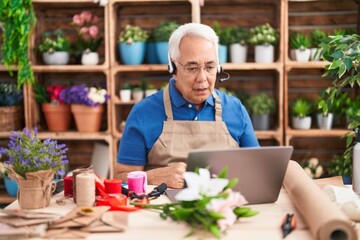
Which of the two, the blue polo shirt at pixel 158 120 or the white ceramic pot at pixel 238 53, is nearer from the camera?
the blue polo shirt at pixel 158 120

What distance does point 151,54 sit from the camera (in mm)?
3967

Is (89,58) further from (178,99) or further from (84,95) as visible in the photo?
(178,99)

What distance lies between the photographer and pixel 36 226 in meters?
1.47

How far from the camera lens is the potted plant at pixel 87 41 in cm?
395

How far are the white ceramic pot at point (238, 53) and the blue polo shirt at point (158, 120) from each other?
1.34 meters

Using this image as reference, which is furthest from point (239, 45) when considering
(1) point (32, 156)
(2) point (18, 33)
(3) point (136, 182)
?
(1) point (32, 156)

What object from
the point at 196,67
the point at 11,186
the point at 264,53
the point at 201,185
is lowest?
the point at 11,186

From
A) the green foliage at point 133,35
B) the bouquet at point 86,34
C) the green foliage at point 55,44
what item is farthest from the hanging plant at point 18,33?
the green foliage at point 133,35

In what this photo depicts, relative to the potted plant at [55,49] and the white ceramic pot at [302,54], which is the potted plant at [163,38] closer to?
the potted plant at [55,49]

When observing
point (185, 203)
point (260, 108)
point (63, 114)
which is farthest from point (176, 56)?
point (63, 114)

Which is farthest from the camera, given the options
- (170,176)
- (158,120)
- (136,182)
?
(158,120)

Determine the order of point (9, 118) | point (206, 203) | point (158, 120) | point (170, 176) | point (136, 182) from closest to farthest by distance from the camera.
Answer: point (206, 203), point (136, 182), point (170, 176), point (158, 120), point (9, 118)

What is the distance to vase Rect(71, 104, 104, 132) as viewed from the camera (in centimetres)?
389

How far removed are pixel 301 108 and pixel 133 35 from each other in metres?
1.36
